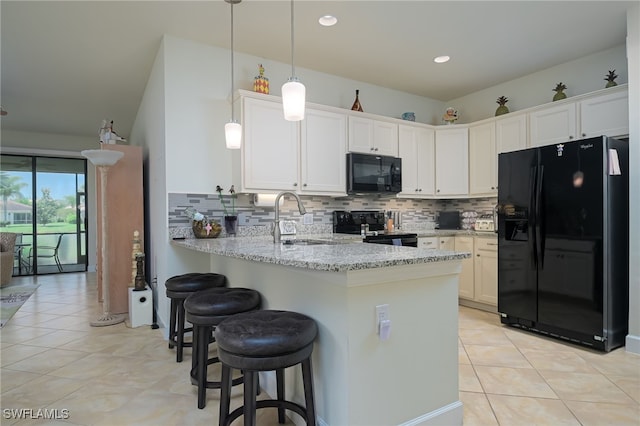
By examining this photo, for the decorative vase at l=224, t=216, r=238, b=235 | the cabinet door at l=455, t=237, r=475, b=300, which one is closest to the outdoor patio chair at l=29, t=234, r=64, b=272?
the decorative vase at l=224, t=216, r=238, b=235

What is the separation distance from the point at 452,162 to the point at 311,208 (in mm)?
2019

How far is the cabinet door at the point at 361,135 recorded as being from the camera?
13.1ft

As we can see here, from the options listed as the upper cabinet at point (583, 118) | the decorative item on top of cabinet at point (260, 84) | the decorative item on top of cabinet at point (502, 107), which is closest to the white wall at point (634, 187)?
the upper cabinet at point (583, 118)

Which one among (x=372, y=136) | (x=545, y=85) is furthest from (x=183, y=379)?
(x=545, y=85)

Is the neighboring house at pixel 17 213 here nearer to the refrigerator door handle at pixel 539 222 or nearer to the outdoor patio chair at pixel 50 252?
the outdoor patio chair at pixel 50 252

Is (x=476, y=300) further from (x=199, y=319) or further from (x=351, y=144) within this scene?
(x=199, y=319)

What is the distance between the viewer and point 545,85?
4.11 meters

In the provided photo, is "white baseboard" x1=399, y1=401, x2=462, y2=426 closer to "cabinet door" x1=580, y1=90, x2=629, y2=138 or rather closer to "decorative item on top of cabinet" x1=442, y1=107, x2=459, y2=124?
"cabinet door" x1=580, y1=90, x2=629, y2=138

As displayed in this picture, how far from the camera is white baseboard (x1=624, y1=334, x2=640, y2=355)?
2803mm

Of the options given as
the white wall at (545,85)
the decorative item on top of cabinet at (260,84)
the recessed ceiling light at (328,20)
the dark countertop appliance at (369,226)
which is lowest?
the dark countertop appliance at (369,226)

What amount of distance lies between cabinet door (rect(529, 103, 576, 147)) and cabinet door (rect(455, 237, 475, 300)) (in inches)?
51.0

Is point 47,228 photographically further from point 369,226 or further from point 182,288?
point 369,226

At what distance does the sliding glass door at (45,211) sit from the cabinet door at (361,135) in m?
6.14

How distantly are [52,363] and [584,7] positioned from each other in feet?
16.3
